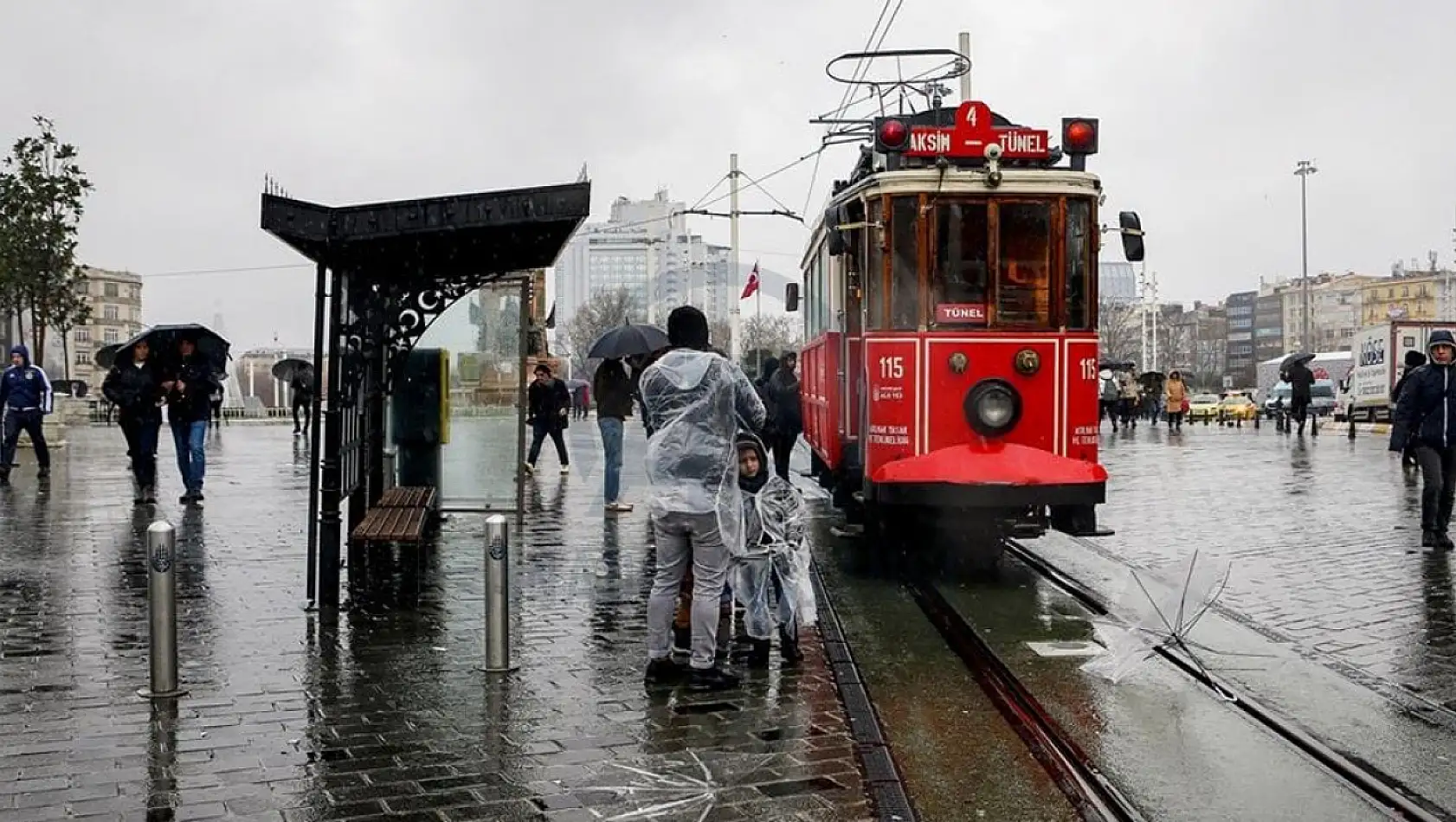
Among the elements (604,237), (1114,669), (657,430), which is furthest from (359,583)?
(604,237)

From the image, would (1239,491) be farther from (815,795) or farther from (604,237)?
(604,237)

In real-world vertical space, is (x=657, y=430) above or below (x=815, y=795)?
above

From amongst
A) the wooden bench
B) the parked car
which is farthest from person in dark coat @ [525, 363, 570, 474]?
the parked car

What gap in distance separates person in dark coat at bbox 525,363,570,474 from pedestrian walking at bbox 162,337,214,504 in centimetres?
572

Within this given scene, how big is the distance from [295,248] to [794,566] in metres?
4.14

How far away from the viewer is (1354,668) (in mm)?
7523

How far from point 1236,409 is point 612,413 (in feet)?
148

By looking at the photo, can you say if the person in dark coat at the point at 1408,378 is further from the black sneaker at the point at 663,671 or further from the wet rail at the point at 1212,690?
the black sneaker at the point at 663,671

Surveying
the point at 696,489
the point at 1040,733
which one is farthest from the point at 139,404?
the point at 1040,733

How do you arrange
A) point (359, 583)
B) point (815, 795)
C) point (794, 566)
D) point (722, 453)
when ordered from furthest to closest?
point (359, 583) → point (794, 566) → point (722, 453) → point (815, 795)

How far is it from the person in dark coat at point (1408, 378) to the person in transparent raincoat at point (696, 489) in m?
7.88

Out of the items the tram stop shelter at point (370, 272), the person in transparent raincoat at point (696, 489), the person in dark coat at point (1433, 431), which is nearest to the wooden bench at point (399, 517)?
the tram stop shelter at point (370, 272)

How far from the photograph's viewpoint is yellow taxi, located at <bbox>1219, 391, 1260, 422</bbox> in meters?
51.4

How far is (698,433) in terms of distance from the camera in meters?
7.14
